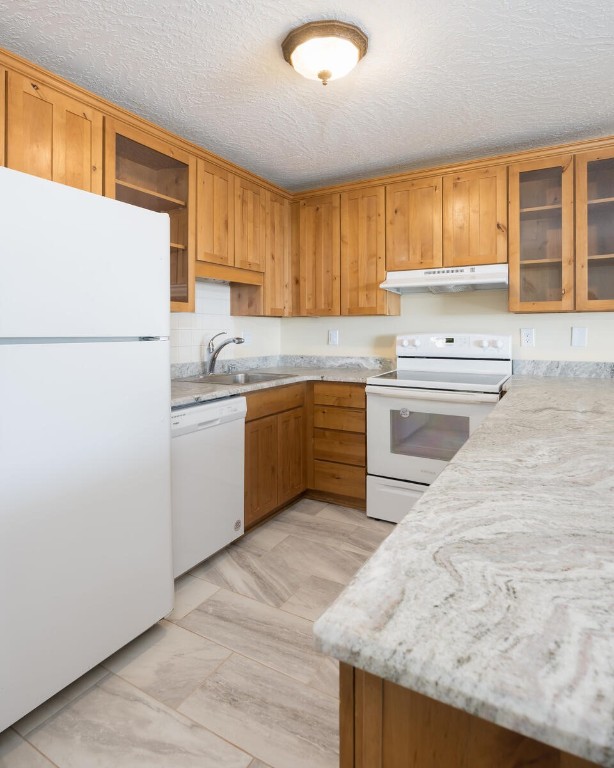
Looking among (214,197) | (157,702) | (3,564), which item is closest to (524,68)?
(214,197)

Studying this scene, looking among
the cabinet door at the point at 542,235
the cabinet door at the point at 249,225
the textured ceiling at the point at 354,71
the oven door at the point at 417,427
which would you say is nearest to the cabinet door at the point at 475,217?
the cabinet door at the point at 542,235

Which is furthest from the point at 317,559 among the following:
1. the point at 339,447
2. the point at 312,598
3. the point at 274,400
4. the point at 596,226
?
the point at 596,226

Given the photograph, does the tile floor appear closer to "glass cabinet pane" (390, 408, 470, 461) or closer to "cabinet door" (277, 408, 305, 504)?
"cabinet door" (277, 408, 305, 504)

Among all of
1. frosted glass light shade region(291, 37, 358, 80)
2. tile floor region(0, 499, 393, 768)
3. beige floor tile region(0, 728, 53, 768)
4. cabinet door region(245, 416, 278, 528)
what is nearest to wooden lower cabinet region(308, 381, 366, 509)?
cabinet door region(245, 416, 278, 528)

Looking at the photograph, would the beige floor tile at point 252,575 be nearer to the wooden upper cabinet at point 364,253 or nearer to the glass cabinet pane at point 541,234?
the wooden upper cabinet at point 364,253

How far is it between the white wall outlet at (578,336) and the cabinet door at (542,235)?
11.1 inches

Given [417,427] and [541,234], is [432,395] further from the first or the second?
[541,234]

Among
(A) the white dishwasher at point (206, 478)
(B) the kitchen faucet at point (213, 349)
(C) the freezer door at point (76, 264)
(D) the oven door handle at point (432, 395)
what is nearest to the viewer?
(C) the freezer door at point (76, 264)

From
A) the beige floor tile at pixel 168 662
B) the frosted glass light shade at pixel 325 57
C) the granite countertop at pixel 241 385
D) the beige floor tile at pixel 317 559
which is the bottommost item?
the beige floor tile at pixel 168 662

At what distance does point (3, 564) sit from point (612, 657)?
1.42 m

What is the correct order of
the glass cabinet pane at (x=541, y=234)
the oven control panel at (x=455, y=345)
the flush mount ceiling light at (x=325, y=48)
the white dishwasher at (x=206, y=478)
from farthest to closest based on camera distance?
the oven control panel at (x=455, y=345)
the glass cabinet pane at (x=541, y=234)
the white dishwasher at (x=206, y=478)
the flush mount ceiling light at (x=325, y=48)

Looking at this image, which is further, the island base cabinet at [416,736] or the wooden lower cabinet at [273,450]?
the wooden lower cabinet at [273,450]

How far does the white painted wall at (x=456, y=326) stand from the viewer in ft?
8.97

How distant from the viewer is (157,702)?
145cm
